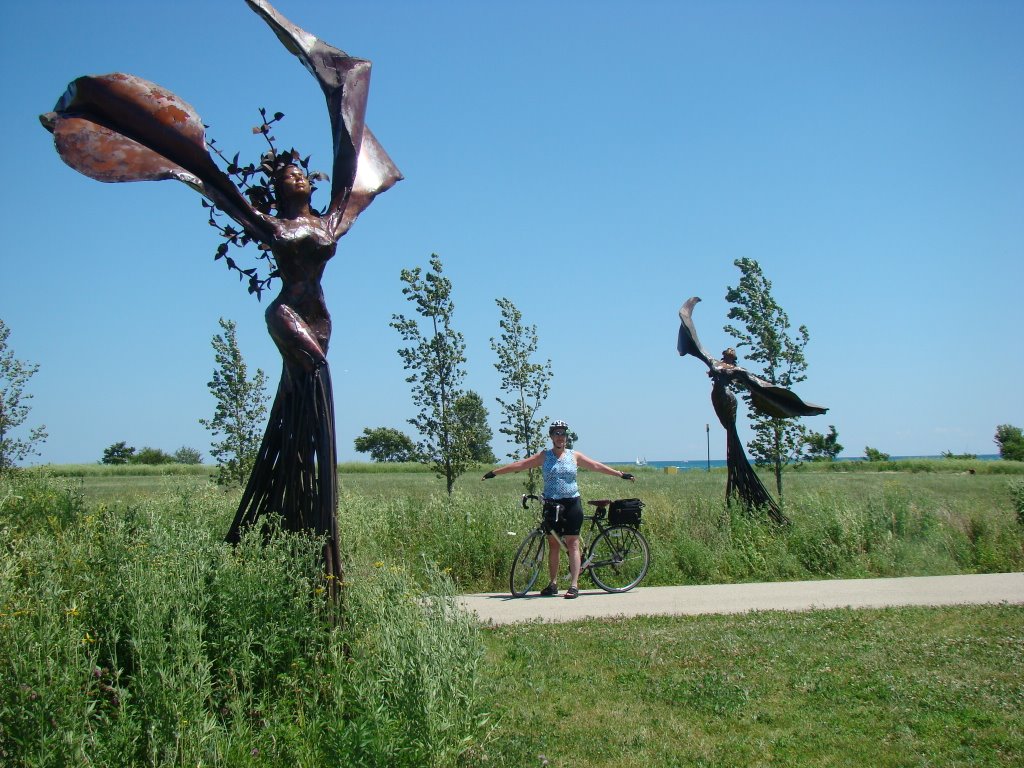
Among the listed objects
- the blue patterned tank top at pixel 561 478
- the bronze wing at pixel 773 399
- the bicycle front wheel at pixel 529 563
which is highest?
the bronze wing at pixel 773 399

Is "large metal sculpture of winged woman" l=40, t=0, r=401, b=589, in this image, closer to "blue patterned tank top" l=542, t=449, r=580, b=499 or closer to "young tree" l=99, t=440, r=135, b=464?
"blue patterned tank top" l=542, t=449, r=580, b=499

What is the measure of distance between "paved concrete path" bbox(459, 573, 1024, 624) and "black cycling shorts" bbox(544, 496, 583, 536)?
0.76 metres

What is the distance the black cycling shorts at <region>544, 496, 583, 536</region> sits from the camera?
8977 millimetres

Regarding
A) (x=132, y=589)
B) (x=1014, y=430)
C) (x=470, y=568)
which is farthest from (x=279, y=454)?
(x=1014, y=430)

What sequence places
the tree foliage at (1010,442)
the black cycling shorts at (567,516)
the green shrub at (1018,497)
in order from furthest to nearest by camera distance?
the tree foliage at (1010,442) → the green shrub at (1018,497) → the black cycling shorts at (567,516)

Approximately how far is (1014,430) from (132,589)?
65.0 meters

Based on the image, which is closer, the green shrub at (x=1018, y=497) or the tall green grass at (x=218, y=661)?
the tall green grass at (x=218, y=661)

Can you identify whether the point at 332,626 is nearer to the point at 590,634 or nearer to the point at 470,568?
the point at 590,634

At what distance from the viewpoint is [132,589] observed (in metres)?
4.02

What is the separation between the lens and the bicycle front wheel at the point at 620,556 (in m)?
9.53

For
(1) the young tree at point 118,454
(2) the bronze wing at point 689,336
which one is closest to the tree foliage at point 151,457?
(1) the young tree at point 118,454

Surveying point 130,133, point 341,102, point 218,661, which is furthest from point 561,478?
point 130,133

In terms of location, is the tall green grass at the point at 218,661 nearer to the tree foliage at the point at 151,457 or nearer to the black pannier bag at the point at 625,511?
the black pannier bag at the point at 625,511

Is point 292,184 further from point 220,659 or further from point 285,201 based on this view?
point 220,659
